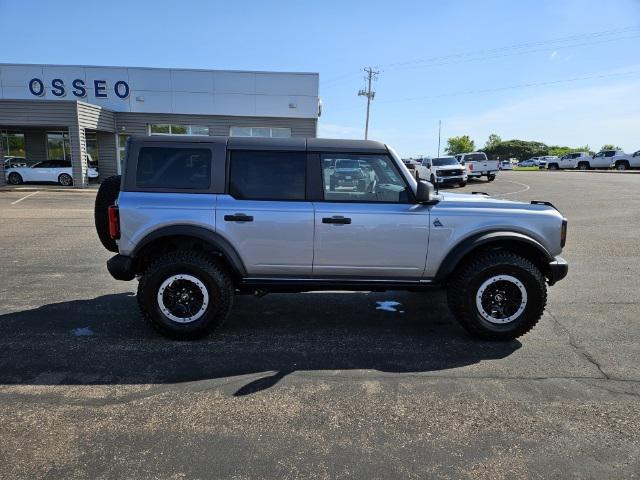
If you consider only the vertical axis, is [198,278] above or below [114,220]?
below

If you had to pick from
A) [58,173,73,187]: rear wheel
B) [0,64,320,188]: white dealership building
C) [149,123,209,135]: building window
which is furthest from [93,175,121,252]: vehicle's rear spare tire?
[58,173,73,187]: rear wheel

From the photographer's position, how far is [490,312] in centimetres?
448

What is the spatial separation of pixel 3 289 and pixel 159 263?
3.16 metres

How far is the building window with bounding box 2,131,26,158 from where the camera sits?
26328 mm

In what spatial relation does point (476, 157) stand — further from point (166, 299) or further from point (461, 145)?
point (461, 145)

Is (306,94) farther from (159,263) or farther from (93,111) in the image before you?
(159,263)

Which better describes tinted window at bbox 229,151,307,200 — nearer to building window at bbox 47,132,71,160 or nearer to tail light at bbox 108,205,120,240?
tail light at bbox 108,205,120,240

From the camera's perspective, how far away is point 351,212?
4.35 m

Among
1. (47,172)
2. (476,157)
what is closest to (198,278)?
(47,172)

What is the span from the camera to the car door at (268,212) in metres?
4.34

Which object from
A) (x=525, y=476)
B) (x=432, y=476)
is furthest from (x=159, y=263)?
(x=525, y=476)

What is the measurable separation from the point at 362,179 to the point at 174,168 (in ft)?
5.95

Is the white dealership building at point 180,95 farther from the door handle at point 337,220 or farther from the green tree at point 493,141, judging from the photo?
the green tree at point 493,141

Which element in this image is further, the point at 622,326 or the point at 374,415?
the point at 622,326
